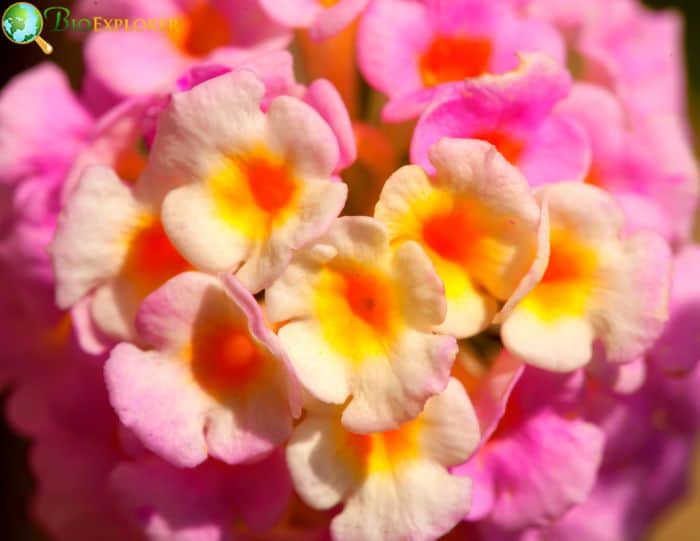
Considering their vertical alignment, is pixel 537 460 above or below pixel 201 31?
below

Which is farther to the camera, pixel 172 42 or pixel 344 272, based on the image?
pixel 172 42

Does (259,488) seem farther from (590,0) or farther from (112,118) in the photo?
(590,0)

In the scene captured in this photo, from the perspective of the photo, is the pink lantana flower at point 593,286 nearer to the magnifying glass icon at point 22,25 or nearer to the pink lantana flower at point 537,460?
the pink lantana flower at point 537,460

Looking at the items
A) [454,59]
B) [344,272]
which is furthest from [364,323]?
[454,59]

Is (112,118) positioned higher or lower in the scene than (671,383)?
higher

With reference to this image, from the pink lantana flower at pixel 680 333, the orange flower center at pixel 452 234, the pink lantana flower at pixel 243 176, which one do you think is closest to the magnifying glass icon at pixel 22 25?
the pink lantana flower at pixel 243 176

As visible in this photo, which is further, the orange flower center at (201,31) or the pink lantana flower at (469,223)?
the orange flower center at (201,31)

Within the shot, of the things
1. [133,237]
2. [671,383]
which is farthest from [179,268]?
[671,383]

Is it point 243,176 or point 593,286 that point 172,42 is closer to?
point 243,176
